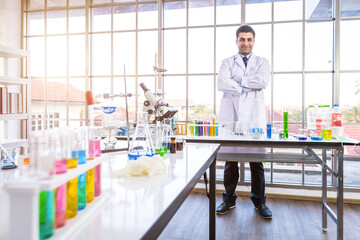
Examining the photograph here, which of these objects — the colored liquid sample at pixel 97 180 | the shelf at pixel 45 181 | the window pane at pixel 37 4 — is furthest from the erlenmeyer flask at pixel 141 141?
the window pane at pixel 37 4

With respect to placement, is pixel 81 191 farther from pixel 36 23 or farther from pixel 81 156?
pixel 36 23

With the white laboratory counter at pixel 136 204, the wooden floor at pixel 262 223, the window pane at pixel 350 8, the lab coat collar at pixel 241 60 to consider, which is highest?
the window pane at pixel 350 8

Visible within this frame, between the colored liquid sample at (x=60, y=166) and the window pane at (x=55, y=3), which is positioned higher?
the window pane at (x=55, y=3)

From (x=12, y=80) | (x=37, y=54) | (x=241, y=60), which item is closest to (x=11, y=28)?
(x=37, y=54)

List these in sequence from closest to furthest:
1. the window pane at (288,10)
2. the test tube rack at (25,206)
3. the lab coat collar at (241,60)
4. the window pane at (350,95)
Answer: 1. the test tube rack at (25,206)
2. the lab coat collar at (241,60)
3. the window pane at (350,95)
4. the window pane at (288,10)

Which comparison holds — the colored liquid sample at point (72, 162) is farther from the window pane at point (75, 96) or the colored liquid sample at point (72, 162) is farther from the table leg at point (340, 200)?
the window pane at point (75, 96)

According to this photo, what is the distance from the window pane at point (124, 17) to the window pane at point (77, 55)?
588 millimetres

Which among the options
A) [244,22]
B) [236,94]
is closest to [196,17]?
[244,22]

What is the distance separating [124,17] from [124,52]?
51cm

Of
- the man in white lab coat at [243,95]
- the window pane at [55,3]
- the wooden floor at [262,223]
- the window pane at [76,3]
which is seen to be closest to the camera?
the wooden floor at [262,223]

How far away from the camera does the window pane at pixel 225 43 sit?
12.0 feet

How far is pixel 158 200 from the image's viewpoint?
0.81m

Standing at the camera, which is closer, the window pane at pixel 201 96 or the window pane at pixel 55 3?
the window pane at pixel 201 96

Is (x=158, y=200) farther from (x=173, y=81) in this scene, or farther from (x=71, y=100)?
(x=71, y=100)
